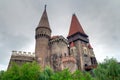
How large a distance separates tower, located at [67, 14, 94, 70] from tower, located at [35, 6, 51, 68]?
31.5ft

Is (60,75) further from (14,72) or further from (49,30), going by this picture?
(49,30)

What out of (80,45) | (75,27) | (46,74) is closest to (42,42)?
(80,45)

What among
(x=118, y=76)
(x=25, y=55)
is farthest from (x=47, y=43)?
(x=118, y=76)

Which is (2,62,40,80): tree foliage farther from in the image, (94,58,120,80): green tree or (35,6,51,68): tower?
(35,6,51,68): tower

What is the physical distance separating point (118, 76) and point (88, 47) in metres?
35.0

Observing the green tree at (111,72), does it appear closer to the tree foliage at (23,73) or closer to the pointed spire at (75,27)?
the tree foliage at (23,73)

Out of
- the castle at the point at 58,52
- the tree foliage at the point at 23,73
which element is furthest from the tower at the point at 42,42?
the tree foliage at the point at 23,73

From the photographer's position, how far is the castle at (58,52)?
4642 cm

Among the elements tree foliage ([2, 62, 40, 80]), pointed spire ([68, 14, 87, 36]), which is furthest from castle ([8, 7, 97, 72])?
tree foliage ([2, 62, 40, 80])

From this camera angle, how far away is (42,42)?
4981 cm

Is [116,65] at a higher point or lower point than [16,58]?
lower

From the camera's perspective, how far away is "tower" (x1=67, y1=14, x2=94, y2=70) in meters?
52.7

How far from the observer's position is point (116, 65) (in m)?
24.8

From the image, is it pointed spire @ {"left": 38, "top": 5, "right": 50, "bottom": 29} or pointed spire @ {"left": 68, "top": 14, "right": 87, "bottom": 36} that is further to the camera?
pointed spire @ {"left": 68, "top": 14, "right": 87, "bottom": 36}
